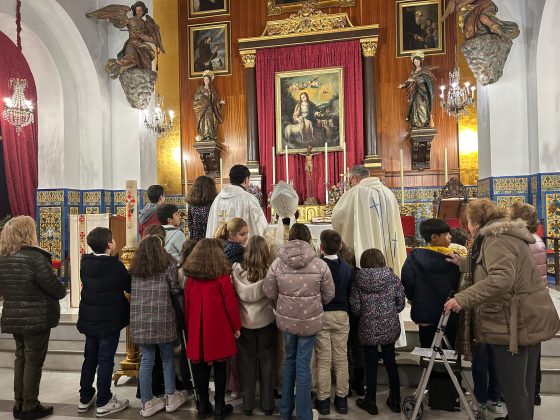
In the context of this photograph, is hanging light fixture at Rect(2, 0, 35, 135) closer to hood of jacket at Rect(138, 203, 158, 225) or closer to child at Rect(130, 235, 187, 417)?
hood of jacket at Rect(138, 203, 158, 225)

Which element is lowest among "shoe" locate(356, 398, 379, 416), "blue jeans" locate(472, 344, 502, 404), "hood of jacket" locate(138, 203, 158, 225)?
"shoe" locate(356, 398, 379, 416)

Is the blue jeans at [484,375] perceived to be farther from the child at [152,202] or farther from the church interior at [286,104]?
the church interior at [286,104]

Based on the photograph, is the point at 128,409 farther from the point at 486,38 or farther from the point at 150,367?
the point at 486,38

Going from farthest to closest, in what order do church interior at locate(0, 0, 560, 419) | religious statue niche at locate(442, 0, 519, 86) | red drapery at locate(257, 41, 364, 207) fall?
red drapery at locate(257, 41, 364, 207), church interior at locate(0, 0, 560, 419), religious statue niche at locate(442, 0, 519, 86)

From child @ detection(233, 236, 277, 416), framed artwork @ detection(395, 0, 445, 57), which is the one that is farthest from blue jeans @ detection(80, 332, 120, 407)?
framed artwork @ detection(395, 0, 445, 57)

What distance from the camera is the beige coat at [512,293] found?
2.77 m

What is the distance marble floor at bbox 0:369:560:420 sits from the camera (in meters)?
3.57

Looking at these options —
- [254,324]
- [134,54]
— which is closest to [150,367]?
[254,324]

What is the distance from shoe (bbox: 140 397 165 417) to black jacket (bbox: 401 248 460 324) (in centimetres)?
216

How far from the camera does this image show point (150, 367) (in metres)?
3.70

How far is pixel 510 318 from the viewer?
2816 millimetres

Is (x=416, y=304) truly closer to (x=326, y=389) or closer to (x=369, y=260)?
(x=369, y=260)

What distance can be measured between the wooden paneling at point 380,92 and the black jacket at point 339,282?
664 centimetres

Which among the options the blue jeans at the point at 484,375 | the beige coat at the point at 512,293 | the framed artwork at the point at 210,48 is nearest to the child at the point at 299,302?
the beige coat at the point at 512,293
